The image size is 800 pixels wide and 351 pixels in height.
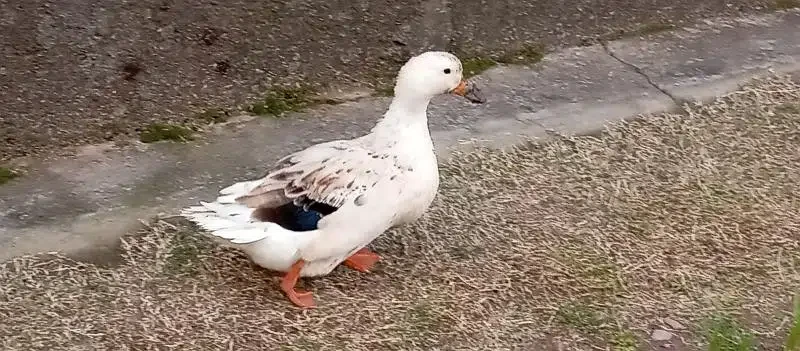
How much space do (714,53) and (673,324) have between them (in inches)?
70.7

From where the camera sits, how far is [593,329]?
275 centimetres

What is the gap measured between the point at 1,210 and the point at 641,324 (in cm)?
180

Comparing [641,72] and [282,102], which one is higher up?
[282,102]

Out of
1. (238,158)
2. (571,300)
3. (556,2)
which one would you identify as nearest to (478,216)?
(571,300)

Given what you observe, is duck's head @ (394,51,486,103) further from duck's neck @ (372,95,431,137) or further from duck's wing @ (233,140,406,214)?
duck's wing @ (233,140,406,214)

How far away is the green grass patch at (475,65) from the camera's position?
398 cm

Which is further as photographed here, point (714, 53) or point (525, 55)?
point (714, 53)

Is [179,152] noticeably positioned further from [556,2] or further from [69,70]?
[556,2]

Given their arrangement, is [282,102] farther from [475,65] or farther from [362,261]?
[362,261]

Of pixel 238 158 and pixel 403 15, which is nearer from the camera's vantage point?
pixel 238 158

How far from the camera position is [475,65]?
13.1 ft

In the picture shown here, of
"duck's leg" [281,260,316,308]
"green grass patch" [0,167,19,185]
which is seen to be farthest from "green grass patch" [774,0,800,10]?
"green grass patch" [0,167,19,185]

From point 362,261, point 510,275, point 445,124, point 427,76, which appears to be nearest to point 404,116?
point 427,76

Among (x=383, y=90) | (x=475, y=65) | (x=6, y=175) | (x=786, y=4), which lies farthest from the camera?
(x=786, y=4)
